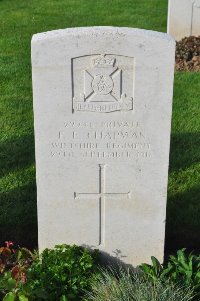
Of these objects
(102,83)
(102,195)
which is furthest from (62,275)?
(102,83)

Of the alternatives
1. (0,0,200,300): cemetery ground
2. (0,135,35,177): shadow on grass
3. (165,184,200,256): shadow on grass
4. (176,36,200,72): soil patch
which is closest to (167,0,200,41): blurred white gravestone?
(176,36,200,72): soil patch

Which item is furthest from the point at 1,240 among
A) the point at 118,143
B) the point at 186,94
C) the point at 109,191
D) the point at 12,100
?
the point at 186,94

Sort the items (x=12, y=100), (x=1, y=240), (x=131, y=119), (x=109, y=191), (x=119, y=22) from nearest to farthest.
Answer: (x=131, y=119) < (x=109, y=191) < (x=1, y=240) < (x=12, y=100) < (x=119, y=22)

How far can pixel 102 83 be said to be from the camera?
3.77m

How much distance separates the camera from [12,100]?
780 cm

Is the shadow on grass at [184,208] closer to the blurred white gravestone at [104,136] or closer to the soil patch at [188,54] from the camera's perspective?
the blurred white gravestone at [104,136]

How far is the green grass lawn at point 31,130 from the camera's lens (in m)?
5.05

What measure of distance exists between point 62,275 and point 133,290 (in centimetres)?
49

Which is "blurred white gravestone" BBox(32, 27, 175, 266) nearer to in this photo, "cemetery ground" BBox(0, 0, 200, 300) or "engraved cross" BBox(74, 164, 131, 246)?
"engraved cross" BBox(74, 164, 131, 246)

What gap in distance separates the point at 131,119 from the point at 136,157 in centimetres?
28

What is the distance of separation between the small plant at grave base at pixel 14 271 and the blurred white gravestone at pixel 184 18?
602cm

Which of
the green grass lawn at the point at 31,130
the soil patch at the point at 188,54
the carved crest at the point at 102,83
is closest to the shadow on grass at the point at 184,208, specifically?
the green grass lawn at the point at 31,130

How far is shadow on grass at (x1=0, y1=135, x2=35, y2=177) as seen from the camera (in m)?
6.01

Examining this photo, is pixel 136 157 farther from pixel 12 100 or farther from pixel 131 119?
pixel 12 100
